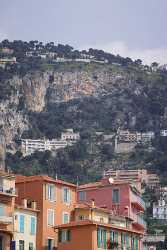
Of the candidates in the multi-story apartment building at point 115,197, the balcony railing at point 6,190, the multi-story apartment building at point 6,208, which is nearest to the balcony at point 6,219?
the multi-story apartment building at point 6,208

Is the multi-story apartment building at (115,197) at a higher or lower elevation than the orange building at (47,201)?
higher

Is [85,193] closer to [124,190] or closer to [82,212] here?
[124,190]

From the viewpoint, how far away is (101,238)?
81125mm

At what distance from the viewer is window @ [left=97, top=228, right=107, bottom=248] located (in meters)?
80.7

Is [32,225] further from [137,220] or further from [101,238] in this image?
[137,220]

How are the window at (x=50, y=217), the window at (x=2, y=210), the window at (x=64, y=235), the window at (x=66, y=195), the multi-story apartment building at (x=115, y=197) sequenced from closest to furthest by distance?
the window at (x=2, y=210) → the window at (x=64, y=235) → the window at (x=50, y=217) → the window at (x=66, y=195) → the multi-story apartment building at (x=115, y=197)

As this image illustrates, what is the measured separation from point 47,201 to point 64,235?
11.9ft

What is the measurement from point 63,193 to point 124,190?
1056 centimetres

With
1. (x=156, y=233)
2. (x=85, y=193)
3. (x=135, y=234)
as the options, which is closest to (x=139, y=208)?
(x=85, y=193)

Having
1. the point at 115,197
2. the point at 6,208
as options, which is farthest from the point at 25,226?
the point at 115,197

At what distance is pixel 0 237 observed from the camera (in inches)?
3024

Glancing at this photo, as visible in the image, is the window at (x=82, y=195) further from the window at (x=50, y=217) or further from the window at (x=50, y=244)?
the window at (x=50, y=244)

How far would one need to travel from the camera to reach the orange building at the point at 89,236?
263ft

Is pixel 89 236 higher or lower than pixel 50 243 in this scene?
higher
